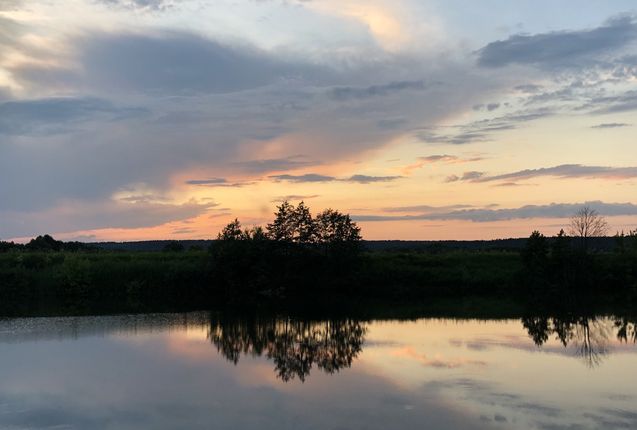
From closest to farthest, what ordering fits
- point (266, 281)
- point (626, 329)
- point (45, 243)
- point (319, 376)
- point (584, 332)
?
point (319, 376) → point (584, 332) → point (626, 329) → point (266, 281) → point (45, 243)

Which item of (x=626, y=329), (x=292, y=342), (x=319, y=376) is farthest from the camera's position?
(x=626, y=329)

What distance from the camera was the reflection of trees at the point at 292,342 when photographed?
75.4 ft

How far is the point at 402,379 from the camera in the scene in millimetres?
19484

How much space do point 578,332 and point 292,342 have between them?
1323cm

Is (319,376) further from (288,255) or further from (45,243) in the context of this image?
(45,243)

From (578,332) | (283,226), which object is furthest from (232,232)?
(578,332)

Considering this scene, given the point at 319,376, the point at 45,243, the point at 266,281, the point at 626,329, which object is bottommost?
the point at 626,329

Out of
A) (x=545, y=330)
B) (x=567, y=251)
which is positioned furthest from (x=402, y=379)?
(x=567, y=251)

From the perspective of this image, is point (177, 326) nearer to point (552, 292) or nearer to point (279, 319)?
point (279, 319)

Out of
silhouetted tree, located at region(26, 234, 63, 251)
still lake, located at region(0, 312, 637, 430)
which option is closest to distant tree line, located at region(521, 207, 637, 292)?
still lake, located at region(0, 312, 637, 430)

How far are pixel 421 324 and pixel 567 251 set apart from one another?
29673mm

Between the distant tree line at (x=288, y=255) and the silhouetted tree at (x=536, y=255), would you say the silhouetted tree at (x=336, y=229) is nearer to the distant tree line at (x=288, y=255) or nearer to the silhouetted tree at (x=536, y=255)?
the distant tree line at (x=288, y=255)

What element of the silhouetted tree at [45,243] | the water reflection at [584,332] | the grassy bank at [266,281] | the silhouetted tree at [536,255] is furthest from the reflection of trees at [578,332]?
the silhouetted tree at [45,243]

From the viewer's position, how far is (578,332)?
99.9ft
